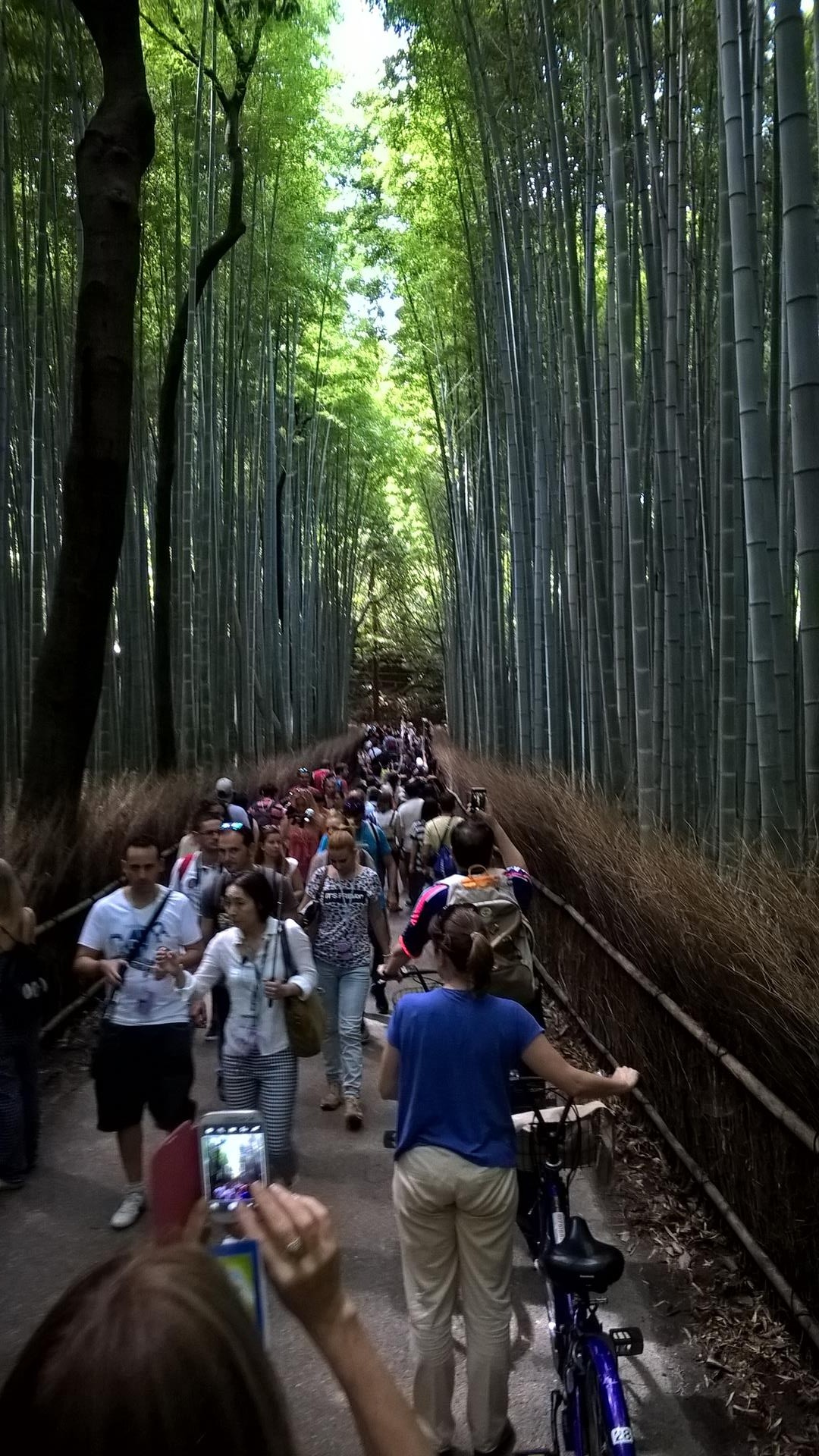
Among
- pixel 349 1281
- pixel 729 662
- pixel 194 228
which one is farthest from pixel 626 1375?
pixel 194 228

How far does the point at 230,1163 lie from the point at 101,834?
510 cm

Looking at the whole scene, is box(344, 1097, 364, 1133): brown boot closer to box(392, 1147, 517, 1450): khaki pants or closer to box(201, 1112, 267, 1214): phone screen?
box(392, 1147, 517, 1450): khaki pants

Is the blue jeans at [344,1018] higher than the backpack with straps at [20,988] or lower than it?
lower

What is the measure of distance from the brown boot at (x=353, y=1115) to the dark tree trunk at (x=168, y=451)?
634 centimetres

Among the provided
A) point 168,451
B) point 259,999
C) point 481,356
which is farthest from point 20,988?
point 481,356

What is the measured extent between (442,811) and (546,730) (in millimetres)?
2905

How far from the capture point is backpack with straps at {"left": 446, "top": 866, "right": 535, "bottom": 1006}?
3121 millimetres

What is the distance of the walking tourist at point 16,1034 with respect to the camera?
12.8ft

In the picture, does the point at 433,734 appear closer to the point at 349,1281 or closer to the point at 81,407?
the point at 81,407

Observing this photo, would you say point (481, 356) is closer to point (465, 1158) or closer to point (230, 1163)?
point (465, 1158)

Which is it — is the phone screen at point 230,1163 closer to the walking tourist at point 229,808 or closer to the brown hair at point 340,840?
the brown hair at point 340,840

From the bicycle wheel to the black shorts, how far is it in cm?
178

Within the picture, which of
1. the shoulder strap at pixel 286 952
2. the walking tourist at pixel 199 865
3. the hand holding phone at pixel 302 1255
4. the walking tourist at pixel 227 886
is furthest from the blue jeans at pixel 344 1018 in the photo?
the hand holding phone at pixel 302 1255

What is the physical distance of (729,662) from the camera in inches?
168
